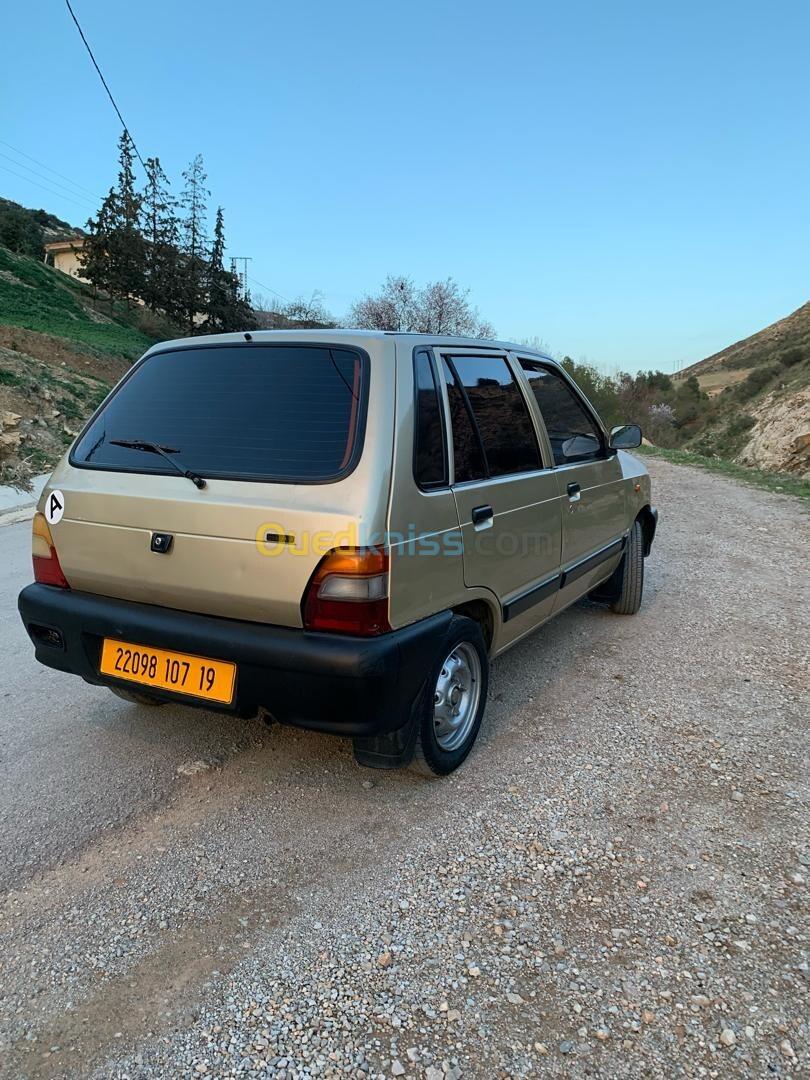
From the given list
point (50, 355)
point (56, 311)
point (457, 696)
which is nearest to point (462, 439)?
point (457, 696)

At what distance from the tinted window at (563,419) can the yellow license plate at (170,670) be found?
6.79 ft

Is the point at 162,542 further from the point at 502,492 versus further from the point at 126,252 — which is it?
the point at 126,252

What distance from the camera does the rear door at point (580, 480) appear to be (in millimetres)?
3717

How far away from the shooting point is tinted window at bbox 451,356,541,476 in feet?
9.91

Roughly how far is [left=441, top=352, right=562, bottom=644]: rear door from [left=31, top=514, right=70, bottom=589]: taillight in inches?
64.2

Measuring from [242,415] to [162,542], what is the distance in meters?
0.55

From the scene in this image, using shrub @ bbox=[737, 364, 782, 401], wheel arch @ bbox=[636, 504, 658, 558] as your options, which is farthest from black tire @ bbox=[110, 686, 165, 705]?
shrub @ bbox=[737, 364, 782, 401]

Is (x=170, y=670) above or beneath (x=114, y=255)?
beneath

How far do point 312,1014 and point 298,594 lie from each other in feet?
3.83

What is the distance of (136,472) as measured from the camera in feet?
8.78

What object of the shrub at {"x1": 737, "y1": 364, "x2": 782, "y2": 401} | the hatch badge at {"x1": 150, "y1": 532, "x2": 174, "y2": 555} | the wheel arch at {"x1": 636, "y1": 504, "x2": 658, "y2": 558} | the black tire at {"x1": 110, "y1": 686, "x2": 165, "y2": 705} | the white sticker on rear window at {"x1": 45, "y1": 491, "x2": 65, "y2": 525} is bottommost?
the black tire at {"x1": 110, "y1": 686, "x2": 165, "y2": 705}

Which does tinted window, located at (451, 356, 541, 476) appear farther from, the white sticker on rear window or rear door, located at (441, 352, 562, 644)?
the white sticker on rear window

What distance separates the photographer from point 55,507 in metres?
2.80

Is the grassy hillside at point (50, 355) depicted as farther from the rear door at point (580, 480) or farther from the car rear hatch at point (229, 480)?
the rear door at point (580, 480)
